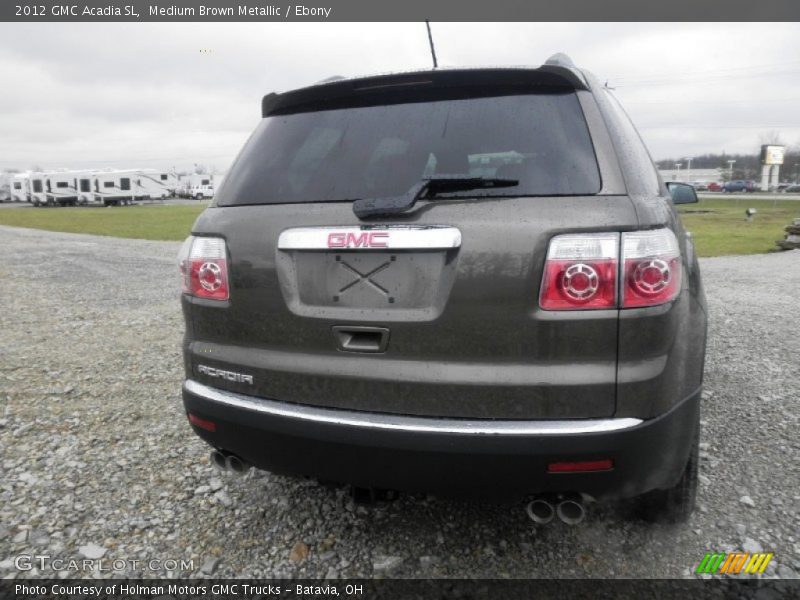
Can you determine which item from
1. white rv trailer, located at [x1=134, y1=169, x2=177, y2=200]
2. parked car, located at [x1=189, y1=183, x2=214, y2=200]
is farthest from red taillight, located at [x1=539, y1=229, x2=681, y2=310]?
parked car, located at [x1=189, y1=183, x2=214, y2=200]

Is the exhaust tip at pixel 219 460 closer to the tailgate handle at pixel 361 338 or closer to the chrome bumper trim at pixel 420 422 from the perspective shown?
the chrome bumper trim at pixel 420 422

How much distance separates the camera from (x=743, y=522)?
258cm

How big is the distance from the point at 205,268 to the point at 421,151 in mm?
943

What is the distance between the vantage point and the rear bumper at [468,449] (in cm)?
178

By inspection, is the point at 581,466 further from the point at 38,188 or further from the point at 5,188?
the point at 5,188

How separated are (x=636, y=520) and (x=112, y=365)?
425cm

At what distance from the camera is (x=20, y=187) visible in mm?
60000

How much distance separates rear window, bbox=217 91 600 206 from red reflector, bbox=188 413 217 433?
0.87 metres

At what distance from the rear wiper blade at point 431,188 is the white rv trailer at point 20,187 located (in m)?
66.2

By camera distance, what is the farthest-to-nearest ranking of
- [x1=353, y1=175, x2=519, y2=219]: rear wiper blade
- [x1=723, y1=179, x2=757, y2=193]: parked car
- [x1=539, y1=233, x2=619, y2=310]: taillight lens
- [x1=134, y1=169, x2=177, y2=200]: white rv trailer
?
[x1=723, y1=179, x2=757, y2=193]: parked car → [x1=134, y1=169, x2=177, y2=200]: white rv trailer → [x1=353, y1=175, x2=519, y2=219]: rear wiper blade → [x1=539, y1=233, x2=619, y2=310]: taillight lens

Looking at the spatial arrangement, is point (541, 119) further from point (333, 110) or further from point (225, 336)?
point (225, 336)

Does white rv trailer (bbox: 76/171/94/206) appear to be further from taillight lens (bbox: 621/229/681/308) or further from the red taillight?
taillight lens (bbox: 621/229/681/308)

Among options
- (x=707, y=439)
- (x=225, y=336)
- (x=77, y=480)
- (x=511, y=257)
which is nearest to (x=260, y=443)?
(x=225, y=336)

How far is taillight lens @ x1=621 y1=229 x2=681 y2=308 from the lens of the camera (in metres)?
1.75
